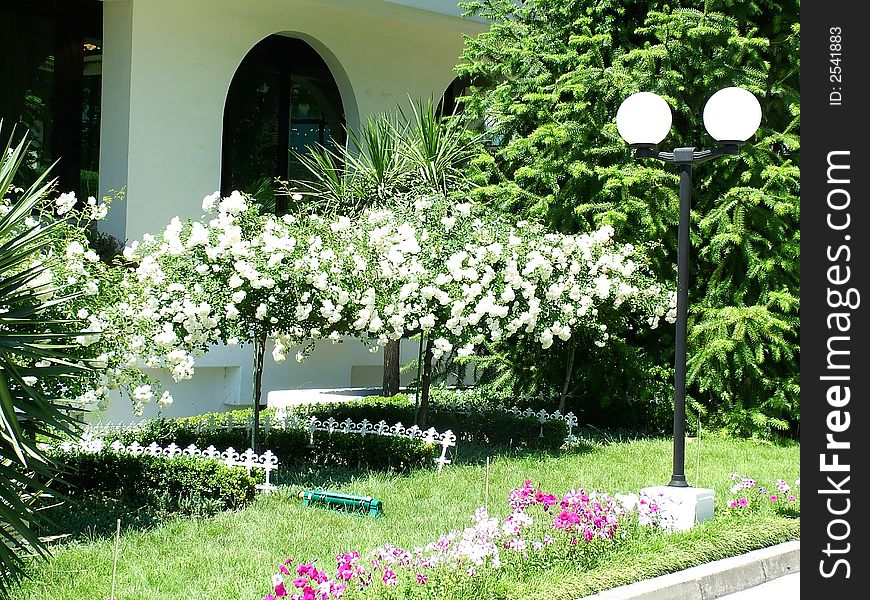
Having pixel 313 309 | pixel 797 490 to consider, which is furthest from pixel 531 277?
A: pixel 797 490

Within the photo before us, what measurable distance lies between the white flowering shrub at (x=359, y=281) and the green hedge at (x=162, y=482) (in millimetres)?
554

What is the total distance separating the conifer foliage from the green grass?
2159 millimetres

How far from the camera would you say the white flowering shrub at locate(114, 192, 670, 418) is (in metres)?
7.49

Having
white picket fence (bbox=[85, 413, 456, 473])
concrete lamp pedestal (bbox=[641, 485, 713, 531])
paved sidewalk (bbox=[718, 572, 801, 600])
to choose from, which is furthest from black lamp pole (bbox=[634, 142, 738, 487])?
white picket fence (bbox=[85, 413, 456, 473])

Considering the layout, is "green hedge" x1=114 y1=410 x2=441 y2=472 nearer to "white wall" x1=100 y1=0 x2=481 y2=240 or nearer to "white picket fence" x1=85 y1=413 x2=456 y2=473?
"white picket fence" x1=85 y1=413 x2=456 y2=473

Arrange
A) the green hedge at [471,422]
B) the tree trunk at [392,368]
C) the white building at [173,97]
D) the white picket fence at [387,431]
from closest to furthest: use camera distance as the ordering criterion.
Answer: the white picket fence at [387,431] → the green hedge at [471,422] → the white building at [173,97] → the tree trunk at [392,368]

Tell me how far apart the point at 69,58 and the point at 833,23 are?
944 cm

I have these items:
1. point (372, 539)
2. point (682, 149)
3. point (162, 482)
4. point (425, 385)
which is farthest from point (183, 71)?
point (372, 539)

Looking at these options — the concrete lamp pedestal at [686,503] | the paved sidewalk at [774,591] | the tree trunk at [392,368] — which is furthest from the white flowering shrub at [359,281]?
the paved sidewalk at [774,591]

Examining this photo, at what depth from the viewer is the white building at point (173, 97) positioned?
12.0 m

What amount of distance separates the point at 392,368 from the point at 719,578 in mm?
7161

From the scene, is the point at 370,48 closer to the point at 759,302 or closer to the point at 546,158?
the point at 546,158

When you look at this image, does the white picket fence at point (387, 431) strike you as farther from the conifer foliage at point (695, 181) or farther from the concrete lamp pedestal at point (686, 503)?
the conifer foliage at point (695, 181)

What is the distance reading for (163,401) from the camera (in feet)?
22.8
